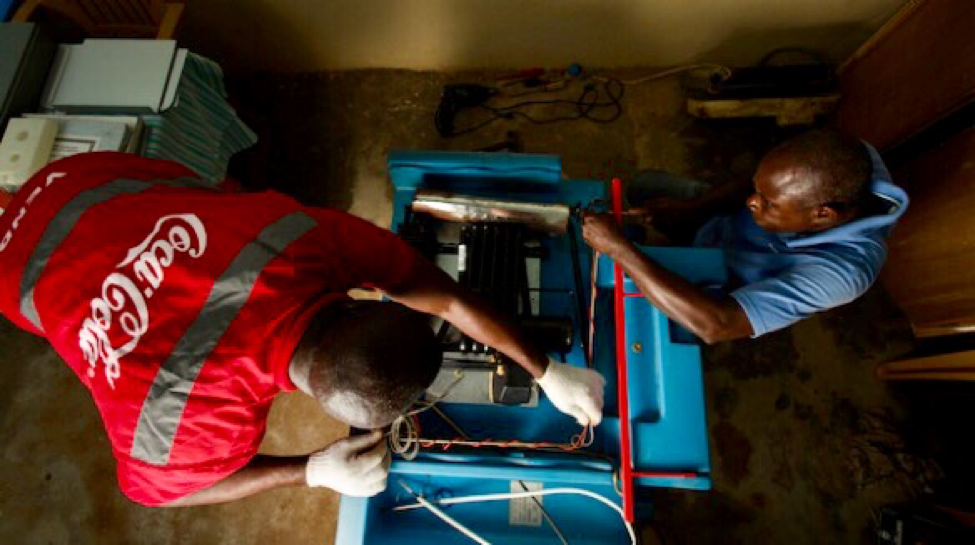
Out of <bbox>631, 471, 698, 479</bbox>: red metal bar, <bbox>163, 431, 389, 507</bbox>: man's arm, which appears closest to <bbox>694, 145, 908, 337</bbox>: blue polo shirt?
<bbox>631, 471, 698, 479</bbox>: red metal bar

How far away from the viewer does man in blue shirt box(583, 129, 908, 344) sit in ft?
3.76

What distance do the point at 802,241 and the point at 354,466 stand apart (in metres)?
1.36

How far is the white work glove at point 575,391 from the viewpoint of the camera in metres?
1.27

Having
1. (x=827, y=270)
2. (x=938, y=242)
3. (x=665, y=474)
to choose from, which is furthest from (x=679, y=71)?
(x=665, y=474)

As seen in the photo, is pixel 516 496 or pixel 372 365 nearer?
pixel 372 365

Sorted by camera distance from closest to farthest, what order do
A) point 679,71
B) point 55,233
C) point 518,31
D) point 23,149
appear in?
point 55,233
point 23,149
point 518,31
point 679,71

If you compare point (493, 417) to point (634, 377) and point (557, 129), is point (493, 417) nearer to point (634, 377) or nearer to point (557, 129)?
point (634, 377)

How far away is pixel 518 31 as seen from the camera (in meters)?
2.28

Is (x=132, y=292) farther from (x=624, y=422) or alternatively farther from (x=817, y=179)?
(x=817, y=179)

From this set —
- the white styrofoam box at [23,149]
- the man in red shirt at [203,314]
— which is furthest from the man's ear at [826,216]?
the white styrofoam box at [23,149]

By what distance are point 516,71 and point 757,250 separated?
166 centimetres

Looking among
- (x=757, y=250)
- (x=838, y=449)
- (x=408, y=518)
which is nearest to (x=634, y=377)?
(x=757, y=250)

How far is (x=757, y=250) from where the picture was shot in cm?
142

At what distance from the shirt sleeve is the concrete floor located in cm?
72
